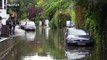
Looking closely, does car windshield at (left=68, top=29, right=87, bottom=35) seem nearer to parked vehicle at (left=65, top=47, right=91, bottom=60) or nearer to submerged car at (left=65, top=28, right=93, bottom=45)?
submerged car at (left=65, top=28, right=93, bottom=45)

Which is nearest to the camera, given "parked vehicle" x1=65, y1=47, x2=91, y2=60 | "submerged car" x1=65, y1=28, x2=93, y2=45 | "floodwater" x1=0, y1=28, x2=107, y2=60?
"floodwater" x1=0, y1=28, x2=107, y2=60

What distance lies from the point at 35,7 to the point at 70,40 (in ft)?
248

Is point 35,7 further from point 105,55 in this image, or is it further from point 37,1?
point 105,55

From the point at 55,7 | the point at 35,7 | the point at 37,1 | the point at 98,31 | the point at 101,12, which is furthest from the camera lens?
the point at 37,1

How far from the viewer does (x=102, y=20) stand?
21.8 m

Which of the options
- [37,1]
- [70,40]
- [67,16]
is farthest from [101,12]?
[37,1]

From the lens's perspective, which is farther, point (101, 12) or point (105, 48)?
point (101, 12)

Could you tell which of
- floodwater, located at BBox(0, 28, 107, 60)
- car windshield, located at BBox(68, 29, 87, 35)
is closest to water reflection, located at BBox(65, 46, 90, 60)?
floodwater, located at BBox(0, 28, 107, 60)

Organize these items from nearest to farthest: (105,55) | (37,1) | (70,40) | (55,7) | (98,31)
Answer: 1. (105,55)
2. (98,31)
3. (70,40)
4. (55,7)
5. (37,1)

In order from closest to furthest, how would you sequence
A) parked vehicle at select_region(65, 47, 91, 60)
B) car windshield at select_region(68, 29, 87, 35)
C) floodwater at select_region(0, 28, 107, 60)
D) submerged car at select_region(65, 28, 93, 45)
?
floodwater at select_region(0, 28, 107, 60), parked vehicle at select_region(65, 47, 91, 60), submerged car at select_region(65, 28, 93, 45), car windshield at select_region(68, 29, 87, 35)

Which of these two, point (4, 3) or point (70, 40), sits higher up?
point (4, 3)

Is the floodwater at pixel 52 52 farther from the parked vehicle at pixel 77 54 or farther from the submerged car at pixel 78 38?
the submerged car at pixel 78 38

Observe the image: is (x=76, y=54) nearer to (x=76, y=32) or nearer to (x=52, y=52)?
(x=52, y=52)

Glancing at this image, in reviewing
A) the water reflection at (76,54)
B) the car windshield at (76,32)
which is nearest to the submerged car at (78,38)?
the car windshield at (76,32)
